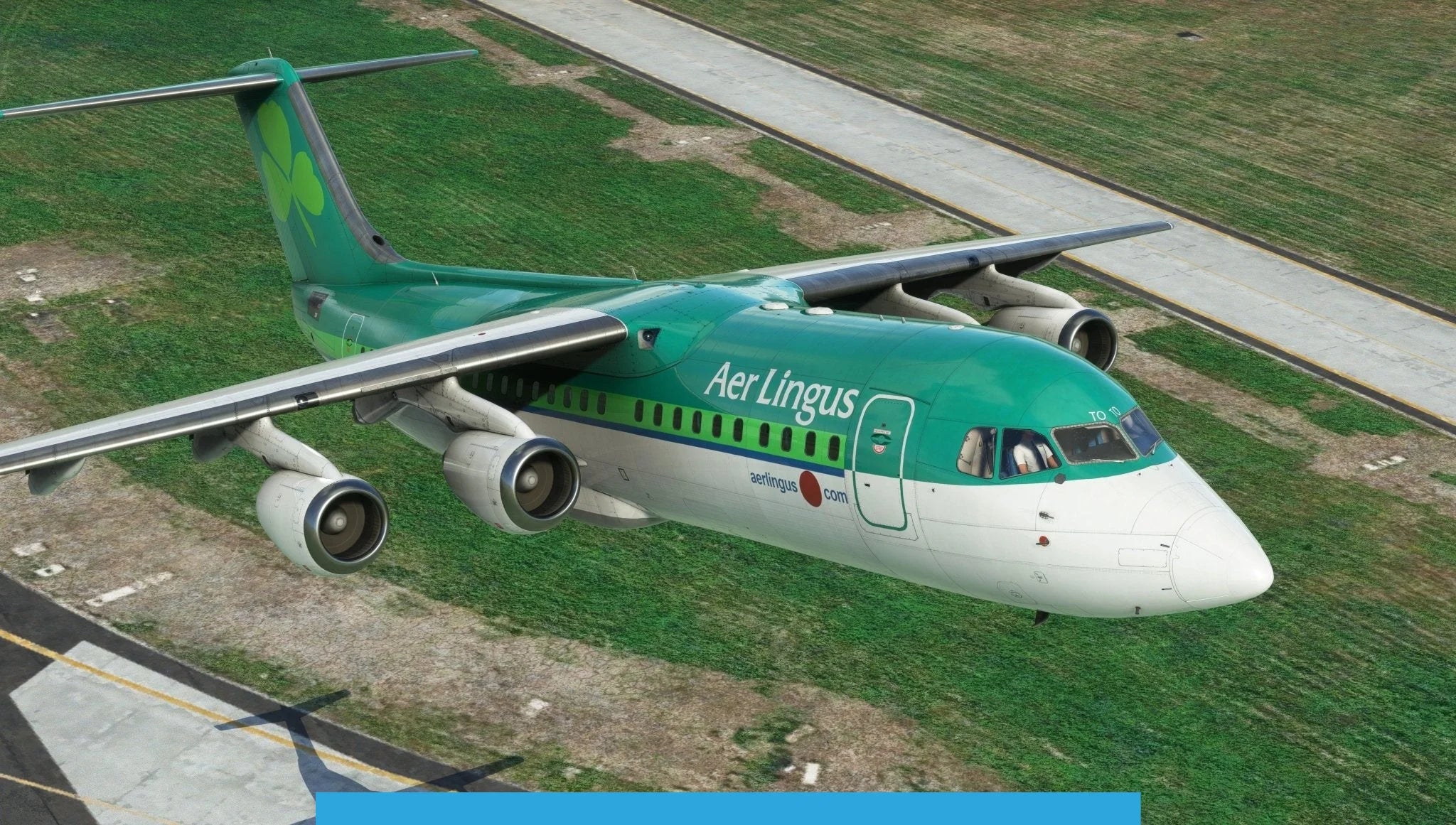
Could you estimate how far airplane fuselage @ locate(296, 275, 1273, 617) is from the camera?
856 inches

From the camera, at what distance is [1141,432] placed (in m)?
22.5

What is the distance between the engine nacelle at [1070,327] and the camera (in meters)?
29.9

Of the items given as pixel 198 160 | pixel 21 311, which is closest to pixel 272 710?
pixel 21 311

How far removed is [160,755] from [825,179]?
32.4 metres

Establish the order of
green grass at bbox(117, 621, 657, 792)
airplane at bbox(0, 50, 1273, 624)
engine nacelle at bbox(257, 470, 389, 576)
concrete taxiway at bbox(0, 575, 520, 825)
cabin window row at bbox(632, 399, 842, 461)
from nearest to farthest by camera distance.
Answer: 1. airplane at bbox(0, 50, 1273, 624)
2. engine nacelle at bbox(257, 470, 389, 576)
3. cabin window row at bbox(632, 399, 842, 461)
4. concrete taxiway at bbox(0, 575, 520, 825)
5. green grass at bbox(117, 621, 657, 792)

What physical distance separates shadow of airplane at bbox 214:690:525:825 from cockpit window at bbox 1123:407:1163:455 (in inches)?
446

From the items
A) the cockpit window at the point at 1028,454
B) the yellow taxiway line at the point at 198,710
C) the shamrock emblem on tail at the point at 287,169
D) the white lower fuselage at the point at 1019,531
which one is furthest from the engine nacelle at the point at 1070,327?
the shamrock emblem on tail at the point at 287,169

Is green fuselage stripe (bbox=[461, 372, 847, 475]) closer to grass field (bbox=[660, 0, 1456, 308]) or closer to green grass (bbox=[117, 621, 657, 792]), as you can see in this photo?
green grass (bbox=[117, 621, 657, 792])

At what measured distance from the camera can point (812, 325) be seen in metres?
25.0

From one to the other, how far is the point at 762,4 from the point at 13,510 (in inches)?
1772

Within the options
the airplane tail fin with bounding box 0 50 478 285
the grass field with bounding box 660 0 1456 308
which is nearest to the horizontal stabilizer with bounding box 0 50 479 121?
the airplane tail fin with bounding box 0 50 478 285

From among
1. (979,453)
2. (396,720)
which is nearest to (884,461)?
(979,453)

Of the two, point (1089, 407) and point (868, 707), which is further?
point (868, 707)

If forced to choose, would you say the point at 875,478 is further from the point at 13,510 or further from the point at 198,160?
the point at 198,160
